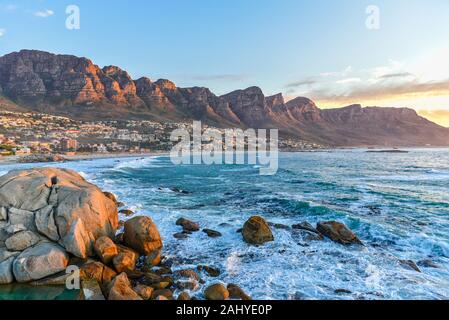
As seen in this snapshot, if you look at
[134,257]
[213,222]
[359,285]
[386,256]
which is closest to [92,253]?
[134,257]

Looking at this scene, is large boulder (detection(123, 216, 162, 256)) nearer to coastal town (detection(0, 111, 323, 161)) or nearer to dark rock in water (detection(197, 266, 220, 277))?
dark rock in water (detection(197, 266, 220, 277))

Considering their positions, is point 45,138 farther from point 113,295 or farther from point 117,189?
point 113,295

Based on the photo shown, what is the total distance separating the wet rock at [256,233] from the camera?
46.9 ft

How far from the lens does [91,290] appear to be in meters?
8.81

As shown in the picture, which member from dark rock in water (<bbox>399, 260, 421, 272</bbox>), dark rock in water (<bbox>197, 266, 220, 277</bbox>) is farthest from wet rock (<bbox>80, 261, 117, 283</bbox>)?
dark rock in water (<bbox>399, 260, 421, 272</bbox>)

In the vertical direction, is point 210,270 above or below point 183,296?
below

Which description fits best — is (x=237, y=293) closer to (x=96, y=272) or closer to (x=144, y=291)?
(x=144, y=291)

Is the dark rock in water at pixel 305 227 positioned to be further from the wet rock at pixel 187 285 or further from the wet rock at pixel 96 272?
the wet rock at pixel 96 272

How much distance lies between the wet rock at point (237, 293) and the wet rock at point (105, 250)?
191 inches

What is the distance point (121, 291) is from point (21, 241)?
540cm

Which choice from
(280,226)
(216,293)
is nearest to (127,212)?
(280,226)

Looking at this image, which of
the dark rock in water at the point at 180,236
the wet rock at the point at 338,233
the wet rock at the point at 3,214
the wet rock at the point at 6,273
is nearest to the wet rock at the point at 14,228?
the wet rock at the point at 3,214

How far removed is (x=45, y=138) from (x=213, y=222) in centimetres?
11606

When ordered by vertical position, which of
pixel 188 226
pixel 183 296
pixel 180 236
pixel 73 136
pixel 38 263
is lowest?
pixel 180 236
